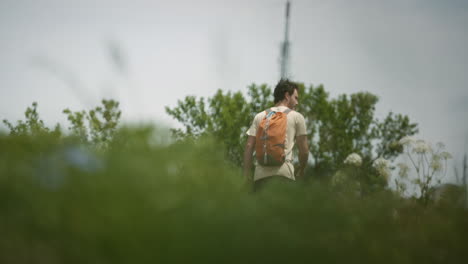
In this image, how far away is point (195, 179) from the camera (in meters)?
1.39

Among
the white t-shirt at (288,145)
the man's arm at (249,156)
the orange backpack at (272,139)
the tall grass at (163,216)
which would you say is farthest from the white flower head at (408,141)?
the tall grass at (163,216)

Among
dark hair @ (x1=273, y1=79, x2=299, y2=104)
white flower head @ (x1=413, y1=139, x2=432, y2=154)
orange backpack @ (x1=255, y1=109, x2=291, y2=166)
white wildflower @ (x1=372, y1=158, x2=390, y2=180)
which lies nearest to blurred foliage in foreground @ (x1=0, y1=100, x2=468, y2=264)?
orange backpack @ (x1=255, y1=109, x2=291, y2=166)

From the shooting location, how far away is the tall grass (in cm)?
109

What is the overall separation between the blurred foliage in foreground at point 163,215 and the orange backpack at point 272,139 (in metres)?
2.91

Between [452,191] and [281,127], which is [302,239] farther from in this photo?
[281,127]

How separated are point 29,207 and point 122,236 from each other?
32 centimetres

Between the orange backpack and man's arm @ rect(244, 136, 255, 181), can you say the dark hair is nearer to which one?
the orange backpack

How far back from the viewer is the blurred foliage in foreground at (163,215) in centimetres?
109

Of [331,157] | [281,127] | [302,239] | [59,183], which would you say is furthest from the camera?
[331,157]

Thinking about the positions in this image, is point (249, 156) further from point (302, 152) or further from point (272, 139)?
point (302, 152)

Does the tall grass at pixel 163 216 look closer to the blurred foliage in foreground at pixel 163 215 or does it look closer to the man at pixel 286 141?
the blurred foliage in foreground at pixel 163 215

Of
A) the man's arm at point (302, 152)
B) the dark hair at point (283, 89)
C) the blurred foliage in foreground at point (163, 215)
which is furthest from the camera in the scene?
the dark hair at point (283, 89)

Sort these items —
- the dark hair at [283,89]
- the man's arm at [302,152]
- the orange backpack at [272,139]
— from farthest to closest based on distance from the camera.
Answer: the dark hair at [283,89] < the man's arm at [302,152] < the orange backpack at [272,139]

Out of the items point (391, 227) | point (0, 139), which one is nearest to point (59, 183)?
point (0, 139)
